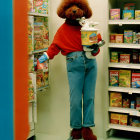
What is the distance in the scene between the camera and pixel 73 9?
9.57 ft

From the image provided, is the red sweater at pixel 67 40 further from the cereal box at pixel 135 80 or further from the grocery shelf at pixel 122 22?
the cereal box at pixel 135 80

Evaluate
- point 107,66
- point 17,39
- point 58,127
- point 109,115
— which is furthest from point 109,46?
point 17,39

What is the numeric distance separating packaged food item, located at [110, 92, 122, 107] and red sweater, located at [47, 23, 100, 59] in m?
A: 0.79

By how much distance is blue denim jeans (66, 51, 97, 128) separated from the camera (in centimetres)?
301

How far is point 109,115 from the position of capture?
3.48m

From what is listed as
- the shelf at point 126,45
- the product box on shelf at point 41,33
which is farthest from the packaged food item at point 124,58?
the product box on shelf at point 41,33

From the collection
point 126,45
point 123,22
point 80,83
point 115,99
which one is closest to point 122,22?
point 123,22

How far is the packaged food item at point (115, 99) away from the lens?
338cm

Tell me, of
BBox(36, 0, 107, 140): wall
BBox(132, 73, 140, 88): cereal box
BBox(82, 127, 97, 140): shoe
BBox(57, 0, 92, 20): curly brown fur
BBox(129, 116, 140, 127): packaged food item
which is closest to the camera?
BBox(57, 0, 92, 20): curly brown fur

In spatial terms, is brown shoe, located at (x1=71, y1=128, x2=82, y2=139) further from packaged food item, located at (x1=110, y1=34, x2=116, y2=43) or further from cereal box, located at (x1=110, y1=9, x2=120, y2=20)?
cereal box, located at (x1=110, y1=9, x2=120, y2=20)

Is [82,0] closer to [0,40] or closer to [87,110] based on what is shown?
[87,110]

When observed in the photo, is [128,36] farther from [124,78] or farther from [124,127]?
[124,127]

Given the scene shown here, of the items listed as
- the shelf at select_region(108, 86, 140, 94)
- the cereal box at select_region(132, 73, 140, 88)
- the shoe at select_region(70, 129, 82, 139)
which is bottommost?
the shoe at select_region(70, 129, 82, 139)

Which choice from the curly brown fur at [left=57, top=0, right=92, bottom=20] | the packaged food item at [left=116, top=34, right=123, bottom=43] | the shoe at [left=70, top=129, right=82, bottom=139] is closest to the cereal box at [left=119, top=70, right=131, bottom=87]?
the packaged food item at [left=116, top=34, right=123, bottom=43]
